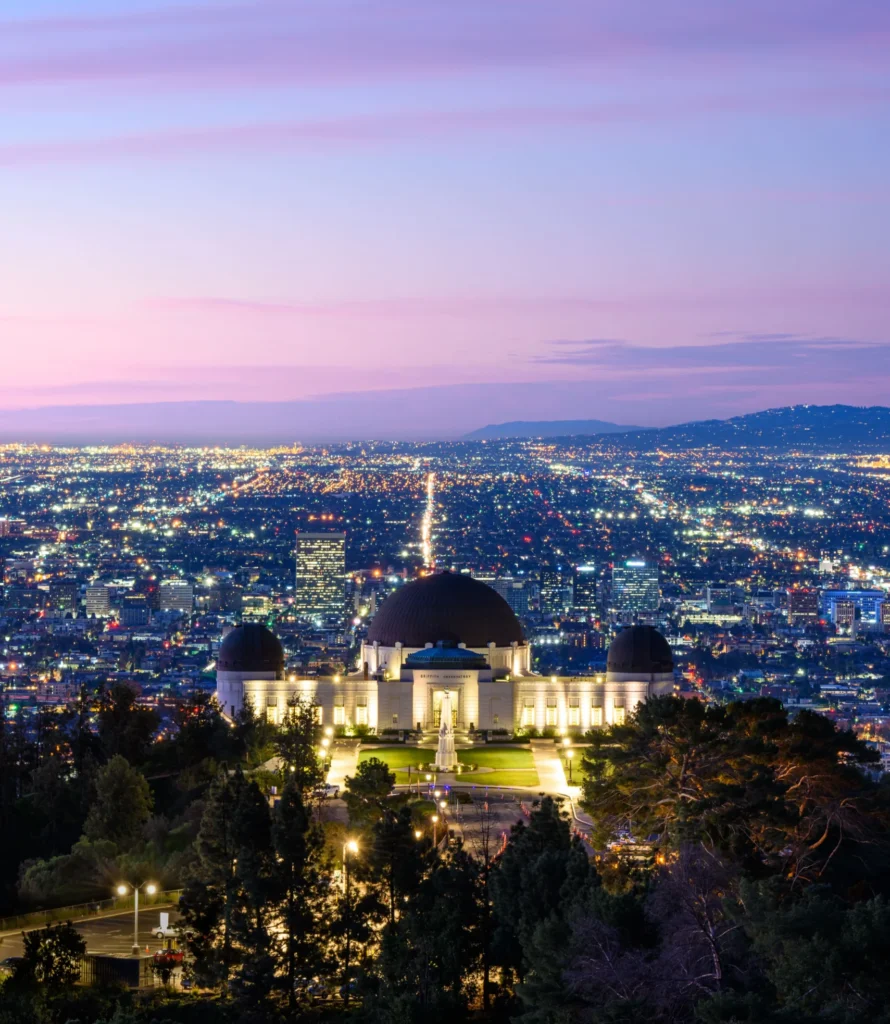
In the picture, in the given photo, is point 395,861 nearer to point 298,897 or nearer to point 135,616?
point 298,897

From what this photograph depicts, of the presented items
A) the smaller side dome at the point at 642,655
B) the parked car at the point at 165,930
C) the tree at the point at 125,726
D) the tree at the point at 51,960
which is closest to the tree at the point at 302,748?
the tree at the point at 125,726

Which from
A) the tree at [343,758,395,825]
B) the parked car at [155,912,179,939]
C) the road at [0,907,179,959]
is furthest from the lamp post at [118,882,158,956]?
the tree at [343,758,395,825]

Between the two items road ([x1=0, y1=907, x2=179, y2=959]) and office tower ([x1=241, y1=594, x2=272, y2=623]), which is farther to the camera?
office tower ([x1=241, y1=594, x2=272, y2=623])

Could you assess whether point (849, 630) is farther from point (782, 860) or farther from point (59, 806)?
point (782, 860)

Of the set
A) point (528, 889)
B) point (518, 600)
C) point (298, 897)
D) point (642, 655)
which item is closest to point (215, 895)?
point (298, 897)

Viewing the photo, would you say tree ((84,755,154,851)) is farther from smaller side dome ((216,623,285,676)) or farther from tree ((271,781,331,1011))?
smaller side dome ((216,623,285,676))
